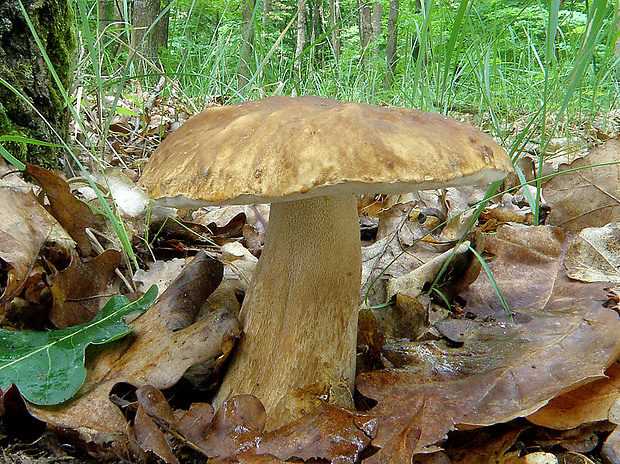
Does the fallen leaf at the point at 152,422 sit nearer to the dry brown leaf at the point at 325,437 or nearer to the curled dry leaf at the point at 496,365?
the dry brown leaf at the point at 325,437

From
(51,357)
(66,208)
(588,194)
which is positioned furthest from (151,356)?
(588,194)

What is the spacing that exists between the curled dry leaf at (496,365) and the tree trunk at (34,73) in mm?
1606

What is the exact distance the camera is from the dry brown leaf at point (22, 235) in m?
1.45

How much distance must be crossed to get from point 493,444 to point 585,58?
1275 mm

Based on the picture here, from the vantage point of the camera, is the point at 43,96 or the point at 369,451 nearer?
the point at 369,451

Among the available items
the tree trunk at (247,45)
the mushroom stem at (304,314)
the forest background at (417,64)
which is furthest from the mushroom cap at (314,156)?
the tree trunk at (247,45)

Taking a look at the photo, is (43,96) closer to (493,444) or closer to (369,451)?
(369,451)

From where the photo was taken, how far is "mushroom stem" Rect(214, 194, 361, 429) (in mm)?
1405

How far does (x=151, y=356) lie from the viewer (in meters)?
1.41

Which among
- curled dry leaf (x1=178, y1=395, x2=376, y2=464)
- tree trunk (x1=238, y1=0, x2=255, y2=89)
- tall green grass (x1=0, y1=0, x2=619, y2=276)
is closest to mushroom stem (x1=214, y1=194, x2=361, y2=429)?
curled dry leaf (x1=178, y1=395, x2=376, y2=464)

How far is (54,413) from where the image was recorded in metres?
1.19

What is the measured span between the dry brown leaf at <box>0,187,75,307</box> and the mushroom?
1.83ft

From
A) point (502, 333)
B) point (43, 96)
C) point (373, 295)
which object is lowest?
point (373, 295)

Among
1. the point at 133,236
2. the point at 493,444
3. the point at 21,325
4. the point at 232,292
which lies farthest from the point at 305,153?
the point at 133,236
